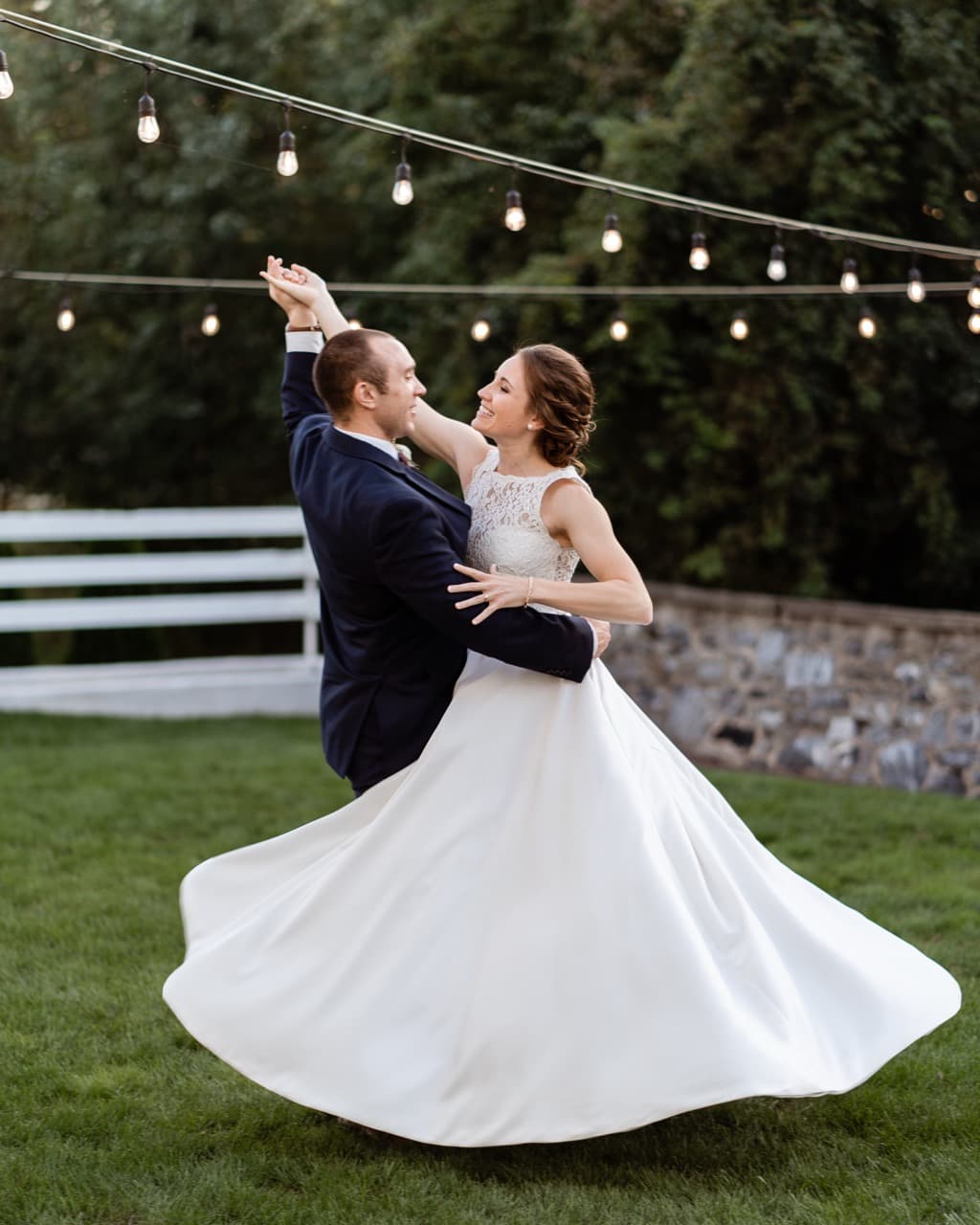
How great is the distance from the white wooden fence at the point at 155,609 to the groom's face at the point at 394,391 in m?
5.79

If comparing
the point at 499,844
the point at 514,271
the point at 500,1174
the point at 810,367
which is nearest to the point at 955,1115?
the point at 500,1174

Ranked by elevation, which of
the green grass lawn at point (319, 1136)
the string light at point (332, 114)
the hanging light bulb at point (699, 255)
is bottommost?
the green grass lawn at point (319, 1136)

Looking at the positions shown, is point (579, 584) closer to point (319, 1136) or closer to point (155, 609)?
point (319, 1136)

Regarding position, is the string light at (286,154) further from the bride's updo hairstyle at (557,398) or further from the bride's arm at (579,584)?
the bride's arm at (579,584)

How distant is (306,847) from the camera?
10.1 ft

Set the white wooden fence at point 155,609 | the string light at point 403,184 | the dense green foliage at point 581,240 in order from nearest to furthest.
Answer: the string light at point 403,184
the dense green foliage at point 581,240
the white wooden fence at point 155,609

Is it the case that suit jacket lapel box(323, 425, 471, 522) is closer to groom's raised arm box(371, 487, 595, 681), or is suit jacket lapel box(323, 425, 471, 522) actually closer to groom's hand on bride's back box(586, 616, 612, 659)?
groom's raised arm box(371, 487, 595, 681)

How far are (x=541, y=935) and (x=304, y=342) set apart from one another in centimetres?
140

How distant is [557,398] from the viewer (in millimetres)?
2869

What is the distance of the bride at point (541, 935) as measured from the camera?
2.64 metres

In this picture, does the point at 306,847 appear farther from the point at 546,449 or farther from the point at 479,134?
the point at 479,134

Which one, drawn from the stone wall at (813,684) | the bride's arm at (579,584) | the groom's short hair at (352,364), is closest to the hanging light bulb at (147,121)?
the groom's short hair at (352,364)

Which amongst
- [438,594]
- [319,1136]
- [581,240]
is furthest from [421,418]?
[581,240]

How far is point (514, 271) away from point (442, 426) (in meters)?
5.84
